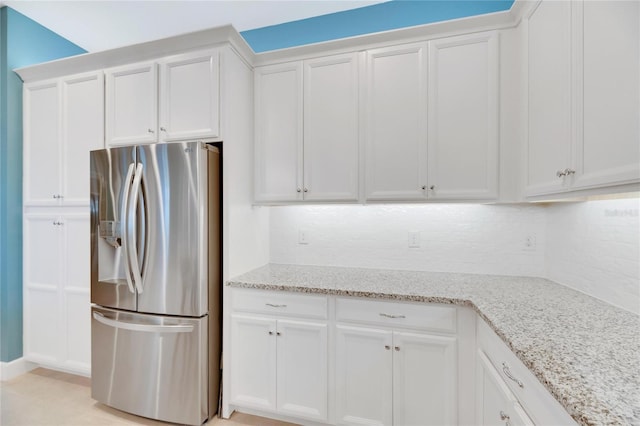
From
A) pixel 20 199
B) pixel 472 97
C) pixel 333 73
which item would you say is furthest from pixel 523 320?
pixel 20 199

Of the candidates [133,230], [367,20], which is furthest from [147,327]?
[367,20]

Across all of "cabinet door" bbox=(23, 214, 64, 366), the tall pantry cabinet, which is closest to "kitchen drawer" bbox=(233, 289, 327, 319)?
the tall pantry cabinet

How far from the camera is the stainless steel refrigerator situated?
1.82 metres

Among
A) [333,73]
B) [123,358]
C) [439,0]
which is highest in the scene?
[439,0]

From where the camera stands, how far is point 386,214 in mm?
2271

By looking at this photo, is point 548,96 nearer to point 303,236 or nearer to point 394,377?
point 394,377

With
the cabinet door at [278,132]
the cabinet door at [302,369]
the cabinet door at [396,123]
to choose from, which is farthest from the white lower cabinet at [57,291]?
the cabinet door at [396,123]

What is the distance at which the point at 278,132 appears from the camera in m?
2.21

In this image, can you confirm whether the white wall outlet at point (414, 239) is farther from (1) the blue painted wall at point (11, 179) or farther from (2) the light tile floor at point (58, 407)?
(1) the blue painted wall at point (11, 179)

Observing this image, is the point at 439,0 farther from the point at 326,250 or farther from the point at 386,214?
the point at 326,250

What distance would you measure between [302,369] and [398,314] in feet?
2.26

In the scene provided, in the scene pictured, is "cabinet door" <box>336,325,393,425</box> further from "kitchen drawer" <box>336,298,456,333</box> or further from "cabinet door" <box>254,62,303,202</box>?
"cabinet door" <box>254,62,303,202</box>

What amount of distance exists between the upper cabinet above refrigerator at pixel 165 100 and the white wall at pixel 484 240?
0.94 m

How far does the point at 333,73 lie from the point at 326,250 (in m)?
1.33
